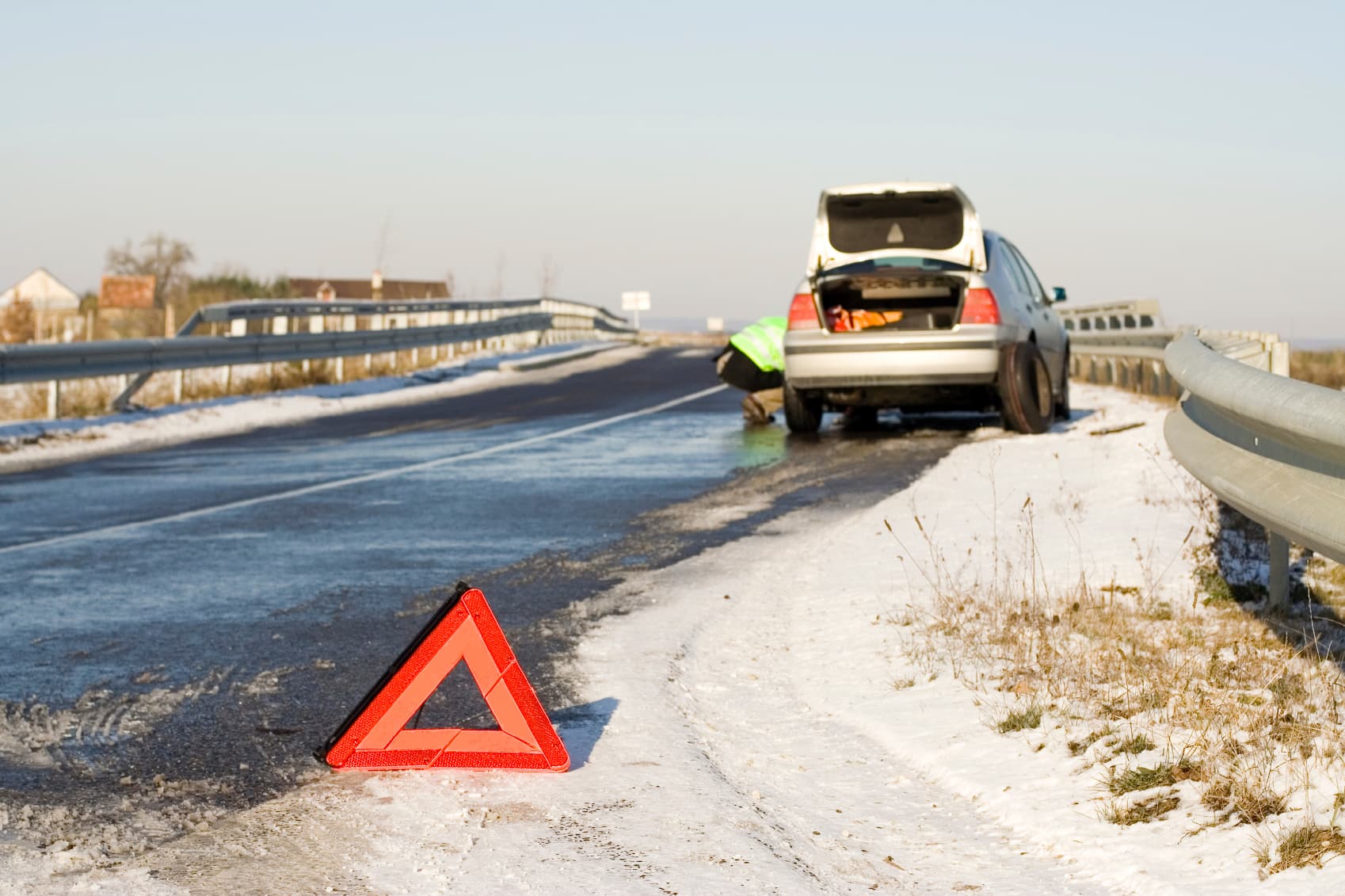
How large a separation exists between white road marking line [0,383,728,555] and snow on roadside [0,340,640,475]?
343cm

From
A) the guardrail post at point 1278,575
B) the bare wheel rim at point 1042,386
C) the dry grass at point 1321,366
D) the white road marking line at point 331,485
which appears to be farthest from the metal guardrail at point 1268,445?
the dry grass at point 1321,366

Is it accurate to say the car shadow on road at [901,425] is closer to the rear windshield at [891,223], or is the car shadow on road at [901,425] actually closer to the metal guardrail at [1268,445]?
the rear windshield at [891,223]

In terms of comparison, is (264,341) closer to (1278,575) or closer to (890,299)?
(890,299)

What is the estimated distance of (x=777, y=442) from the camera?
16125mm

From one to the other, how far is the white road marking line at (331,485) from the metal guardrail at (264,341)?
16.6ft

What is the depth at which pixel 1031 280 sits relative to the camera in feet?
56.6

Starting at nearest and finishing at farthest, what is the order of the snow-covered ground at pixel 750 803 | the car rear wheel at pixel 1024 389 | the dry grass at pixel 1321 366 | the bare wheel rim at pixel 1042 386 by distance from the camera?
the snow-covered ground at pixel 750 803 → the car rear wheel at pixel 1024 389 → the bare wheel rim at pixel 1042 386 → the dry grass at pixel 1321 366

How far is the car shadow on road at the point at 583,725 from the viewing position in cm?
522

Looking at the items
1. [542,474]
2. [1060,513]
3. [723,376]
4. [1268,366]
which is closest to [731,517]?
[1060,513]

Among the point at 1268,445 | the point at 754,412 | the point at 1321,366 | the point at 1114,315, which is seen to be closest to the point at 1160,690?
the point at 1268,445

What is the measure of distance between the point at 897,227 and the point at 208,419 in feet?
29.1

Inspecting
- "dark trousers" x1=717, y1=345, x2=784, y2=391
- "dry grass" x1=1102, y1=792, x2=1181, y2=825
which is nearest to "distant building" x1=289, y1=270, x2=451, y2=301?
"dark trousers" x1=717, y1=345, x2=784, y2=391

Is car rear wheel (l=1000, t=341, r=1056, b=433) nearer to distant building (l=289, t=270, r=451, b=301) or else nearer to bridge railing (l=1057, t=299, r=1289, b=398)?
bridge railing (l=1057, t=299, r=1289, b=398)

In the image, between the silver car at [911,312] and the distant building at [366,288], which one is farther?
the distant building at [366,288]
